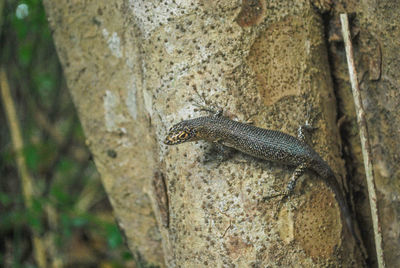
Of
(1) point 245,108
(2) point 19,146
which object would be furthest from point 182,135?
(2) point 19,146

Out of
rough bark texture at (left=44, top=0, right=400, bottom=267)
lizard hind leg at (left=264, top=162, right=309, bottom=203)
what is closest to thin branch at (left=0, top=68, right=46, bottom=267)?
rough bark texture at (left=44, top=0, right=400, bottom=267)

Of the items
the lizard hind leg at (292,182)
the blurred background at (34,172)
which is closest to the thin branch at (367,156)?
the lizard hind leg at (292,182)

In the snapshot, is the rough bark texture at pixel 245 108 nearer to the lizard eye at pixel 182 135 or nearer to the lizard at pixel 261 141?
the lizard at pixel 261 141

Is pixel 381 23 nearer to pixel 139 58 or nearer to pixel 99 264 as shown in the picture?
pixel 139 58

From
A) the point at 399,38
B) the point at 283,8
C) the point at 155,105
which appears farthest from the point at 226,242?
the point at 399,38

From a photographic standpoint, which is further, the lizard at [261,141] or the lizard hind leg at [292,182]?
the lizard at [261,141]

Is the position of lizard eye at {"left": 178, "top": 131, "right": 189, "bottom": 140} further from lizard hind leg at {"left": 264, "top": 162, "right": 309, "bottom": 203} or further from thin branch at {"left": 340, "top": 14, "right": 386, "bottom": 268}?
thin branch at {"left": 340, "top": 14, "right": 386, "bottom": 268}

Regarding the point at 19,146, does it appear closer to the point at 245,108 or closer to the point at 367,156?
the point at 245,108
